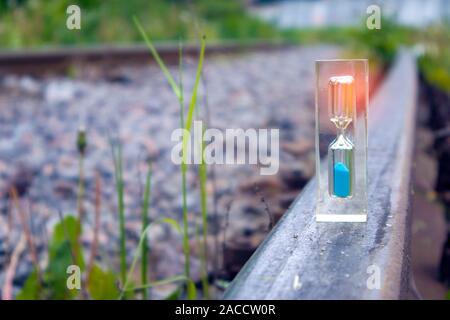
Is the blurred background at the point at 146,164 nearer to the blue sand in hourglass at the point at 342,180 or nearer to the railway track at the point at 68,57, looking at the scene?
the railway track at the point at 68,57

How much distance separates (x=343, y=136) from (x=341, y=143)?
1 centimetres

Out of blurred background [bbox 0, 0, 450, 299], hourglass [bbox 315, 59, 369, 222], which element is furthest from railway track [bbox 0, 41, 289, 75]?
hourglass [bbox 315, 59, 369, 222]

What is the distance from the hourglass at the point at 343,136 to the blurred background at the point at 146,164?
144mm

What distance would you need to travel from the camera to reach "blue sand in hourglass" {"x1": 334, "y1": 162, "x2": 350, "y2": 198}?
3.05 feet

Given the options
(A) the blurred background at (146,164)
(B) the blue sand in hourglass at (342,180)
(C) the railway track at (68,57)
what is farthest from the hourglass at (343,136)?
(C) the railway track at (68,57)

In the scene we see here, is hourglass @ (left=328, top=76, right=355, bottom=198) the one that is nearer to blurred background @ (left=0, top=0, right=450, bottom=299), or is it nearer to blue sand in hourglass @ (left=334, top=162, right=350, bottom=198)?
blue sand in hourglass @ (left=334, top=162, right=350, bottom=198)

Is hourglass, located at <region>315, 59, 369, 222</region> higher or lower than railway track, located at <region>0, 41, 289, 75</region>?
lower

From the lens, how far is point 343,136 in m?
0.94

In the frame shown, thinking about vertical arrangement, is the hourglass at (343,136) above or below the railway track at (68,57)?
below

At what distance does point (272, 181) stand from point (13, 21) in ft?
18.0

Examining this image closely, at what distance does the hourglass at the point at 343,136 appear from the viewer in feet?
2.92

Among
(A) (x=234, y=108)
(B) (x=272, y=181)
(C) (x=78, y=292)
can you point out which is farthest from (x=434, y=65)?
(C) (x=78, y=292)

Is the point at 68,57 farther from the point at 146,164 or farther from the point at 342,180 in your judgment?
the point at 342,180

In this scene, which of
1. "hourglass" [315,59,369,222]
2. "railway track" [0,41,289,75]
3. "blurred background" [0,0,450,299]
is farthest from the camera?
"railway track" [0,41,289,75]
